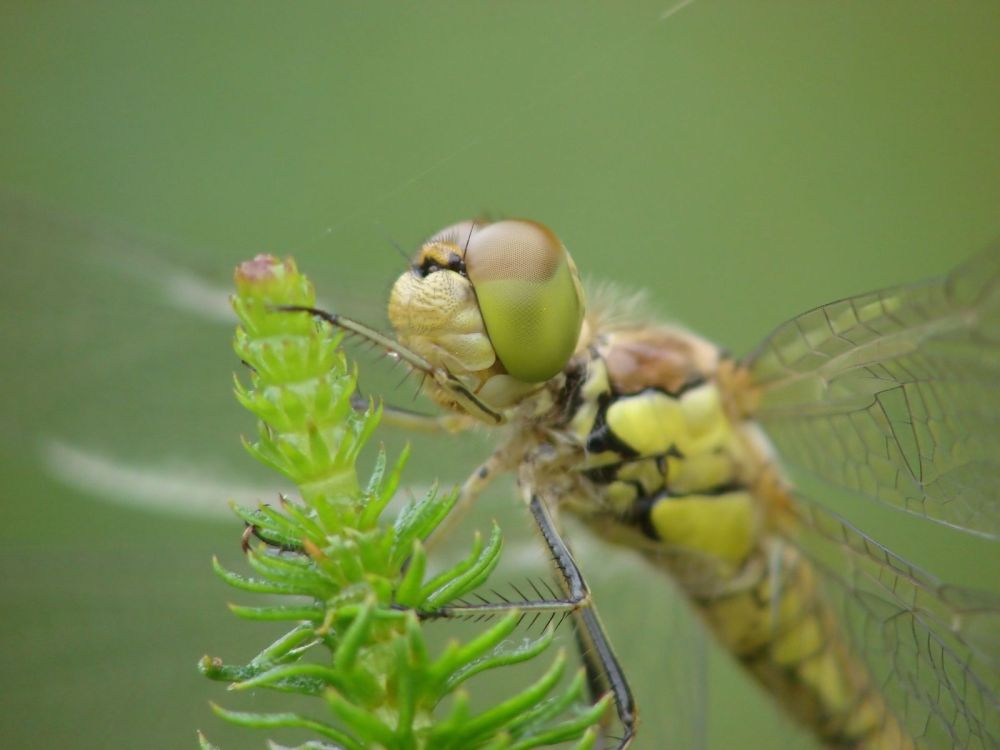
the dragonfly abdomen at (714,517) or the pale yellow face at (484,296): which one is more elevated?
the pale yellow face at (484,296)

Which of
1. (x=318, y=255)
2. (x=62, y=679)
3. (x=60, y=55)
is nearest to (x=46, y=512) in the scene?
(x=318, y=255)

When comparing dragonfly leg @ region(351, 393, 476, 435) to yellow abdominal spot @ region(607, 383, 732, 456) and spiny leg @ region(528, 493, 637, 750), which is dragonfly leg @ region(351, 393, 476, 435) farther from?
yellow abdominal spot @ region(607, 383, 732, 456)

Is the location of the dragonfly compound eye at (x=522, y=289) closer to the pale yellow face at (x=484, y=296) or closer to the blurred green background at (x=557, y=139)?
the pale yellow face at (x=484, y=296)

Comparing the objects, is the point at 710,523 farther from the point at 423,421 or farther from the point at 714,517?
the point at 423,421

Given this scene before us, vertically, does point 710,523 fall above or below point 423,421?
below

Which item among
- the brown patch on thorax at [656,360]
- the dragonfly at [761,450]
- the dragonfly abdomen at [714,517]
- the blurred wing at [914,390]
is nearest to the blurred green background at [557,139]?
the dragonfly abdomen at [714,517]

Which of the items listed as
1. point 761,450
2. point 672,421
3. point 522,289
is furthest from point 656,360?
point 522,289

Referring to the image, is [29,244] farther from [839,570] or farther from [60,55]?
[60,55]
